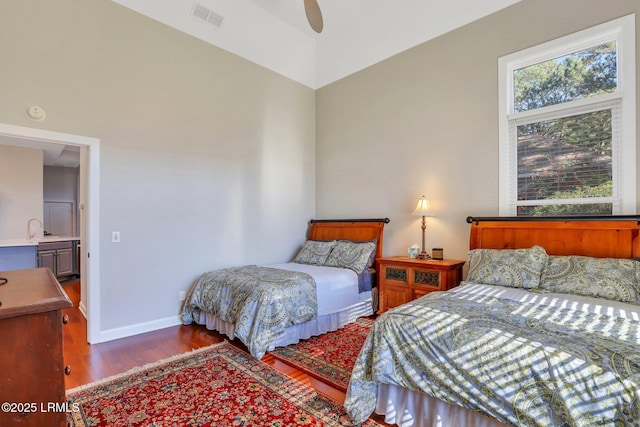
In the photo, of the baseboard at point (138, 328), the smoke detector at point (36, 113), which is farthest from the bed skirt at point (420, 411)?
the smoke detector at point (36, 113)

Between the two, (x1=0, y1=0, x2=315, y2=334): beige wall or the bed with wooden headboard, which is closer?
the bed with wooden headboard

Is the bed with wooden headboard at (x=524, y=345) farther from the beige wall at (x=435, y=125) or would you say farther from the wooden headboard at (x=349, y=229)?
the wooden headboard at (x=349, y=229)

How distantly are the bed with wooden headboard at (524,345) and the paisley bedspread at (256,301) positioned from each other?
1.16 metres

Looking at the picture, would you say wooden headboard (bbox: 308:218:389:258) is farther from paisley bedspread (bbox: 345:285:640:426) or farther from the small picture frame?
paisley bedspread (bbox: 345:285:640:426)

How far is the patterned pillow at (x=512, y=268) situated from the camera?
8.83 ft

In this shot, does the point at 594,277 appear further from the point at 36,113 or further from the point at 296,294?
the point at 36,113

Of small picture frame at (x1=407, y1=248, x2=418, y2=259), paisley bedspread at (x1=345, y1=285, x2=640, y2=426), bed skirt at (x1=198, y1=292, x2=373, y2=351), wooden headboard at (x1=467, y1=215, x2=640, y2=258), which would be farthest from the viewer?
small picture frame at (x1=407, y1=248, x2=418, y2=259)

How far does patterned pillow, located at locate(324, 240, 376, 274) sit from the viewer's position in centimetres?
409

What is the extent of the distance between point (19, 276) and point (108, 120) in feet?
6.94

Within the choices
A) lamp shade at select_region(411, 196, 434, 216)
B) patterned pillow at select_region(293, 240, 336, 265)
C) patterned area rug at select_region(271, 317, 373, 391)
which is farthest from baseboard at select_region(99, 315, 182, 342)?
lamp shade at select_region(411, 196, 434, 216)

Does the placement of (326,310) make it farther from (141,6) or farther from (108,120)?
(141,6)

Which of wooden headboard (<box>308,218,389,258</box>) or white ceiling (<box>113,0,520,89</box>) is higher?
white ceiling (<box>113,0,520,89</box>)

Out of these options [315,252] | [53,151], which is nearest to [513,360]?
[315,252]

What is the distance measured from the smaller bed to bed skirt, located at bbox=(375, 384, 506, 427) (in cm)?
126
